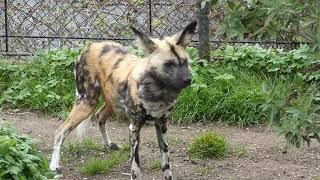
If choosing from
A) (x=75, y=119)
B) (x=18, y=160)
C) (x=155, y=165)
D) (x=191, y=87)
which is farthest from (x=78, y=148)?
(x=18, y=160)

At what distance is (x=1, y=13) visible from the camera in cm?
746

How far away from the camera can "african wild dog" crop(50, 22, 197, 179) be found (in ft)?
15.1

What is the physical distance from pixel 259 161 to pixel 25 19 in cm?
316

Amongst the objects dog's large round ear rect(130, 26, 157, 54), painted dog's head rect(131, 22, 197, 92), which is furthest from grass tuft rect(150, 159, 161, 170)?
dog's large round ear rect(130, 26, 157, 54)

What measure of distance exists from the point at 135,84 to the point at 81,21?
2827 mm

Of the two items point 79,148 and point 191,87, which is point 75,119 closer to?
point 79,148

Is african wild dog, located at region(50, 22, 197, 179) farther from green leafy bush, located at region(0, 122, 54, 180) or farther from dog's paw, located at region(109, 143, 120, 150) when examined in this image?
green leafy bush, located at region(0, 122, 54, 180)

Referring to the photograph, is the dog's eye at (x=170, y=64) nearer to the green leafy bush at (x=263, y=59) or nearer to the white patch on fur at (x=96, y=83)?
the white patch on fur at (x=96, y=83)

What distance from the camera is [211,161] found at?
5.41m

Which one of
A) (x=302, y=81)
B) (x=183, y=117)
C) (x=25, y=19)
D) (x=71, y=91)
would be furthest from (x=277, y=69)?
(x=25, y=19)

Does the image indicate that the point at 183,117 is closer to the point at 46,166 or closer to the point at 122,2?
the point at 122,2

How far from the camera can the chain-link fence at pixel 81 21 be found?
7352mm

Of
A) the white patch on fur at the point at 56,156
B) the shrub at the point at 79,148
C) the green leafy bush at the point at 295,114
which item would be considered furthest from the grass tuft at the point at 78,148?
the green leafy bush at the point at 295,114

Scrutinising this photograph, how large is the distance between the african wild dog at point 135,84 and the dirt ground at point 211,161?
0.27 meters
